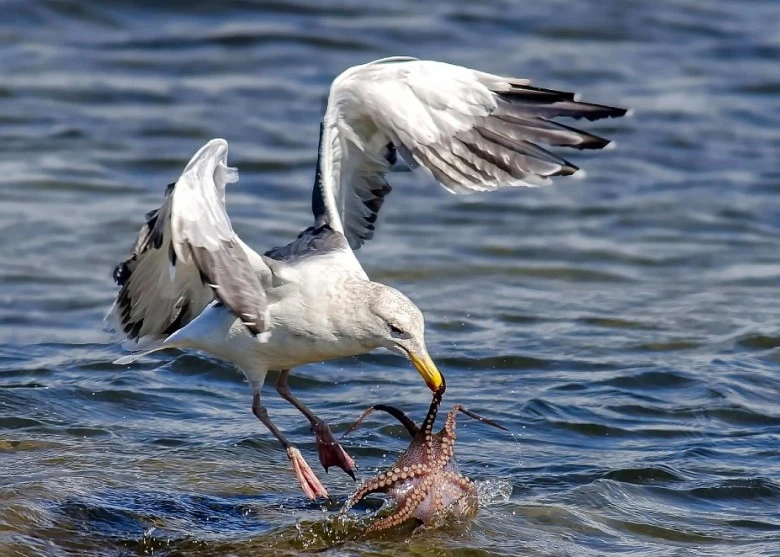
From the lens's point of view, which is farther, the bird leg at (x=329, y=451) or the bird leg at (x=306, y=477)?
the bird leg at (x=329, y=451)

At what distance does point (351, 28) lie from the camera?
55.2 ft

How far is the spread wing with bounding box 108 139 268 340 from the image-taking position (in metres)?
5.12

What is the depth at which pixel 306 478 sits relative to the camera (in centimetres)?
611

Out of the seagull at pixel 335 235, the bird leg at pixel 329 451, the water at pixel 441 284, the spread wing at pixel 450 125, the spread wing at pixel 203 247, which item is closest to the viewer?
the spread wing at pixel 203 247

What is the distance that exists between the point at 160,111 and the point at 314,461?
807 centimetres

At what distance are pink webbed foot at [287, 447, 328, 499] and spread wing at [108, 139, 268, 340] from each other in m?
0.69

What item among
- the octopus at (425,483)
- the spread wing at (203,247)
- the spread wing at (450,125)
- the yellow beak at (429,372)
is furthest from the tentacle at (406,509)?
the spread wing at (450,125)

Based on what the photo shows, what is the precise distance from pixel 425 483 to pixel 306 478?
0.66 m

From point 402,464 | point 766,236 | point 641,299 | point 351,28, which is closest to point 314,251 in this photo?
point 402,464

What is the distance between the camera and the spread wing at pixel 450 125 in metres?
6.63

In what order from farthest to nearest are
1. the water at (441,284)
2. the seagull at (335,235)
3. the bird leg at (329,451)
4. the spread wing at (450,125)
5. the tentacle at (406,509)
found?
1. the spread wing at (450,125)
2. the bird leg at (329,451)
3. the water at (441,284)
4. the tentacle at (406,509)
5. the seagull at (335,235)

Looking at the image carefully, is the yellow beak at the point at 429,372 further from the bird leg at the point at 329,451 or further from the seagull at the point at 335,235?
the bird leg at the point at 329,451

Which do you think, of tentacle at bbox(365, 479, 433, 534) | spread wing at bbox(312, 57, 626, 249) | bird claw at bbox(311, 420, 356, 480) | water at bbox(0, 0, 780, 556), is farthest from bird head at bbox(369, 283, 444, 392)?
spread wing at bbox(312, 57, 626, 249)

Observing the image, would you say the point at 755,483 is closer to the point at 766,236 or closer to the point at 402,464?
the point at 402,464
